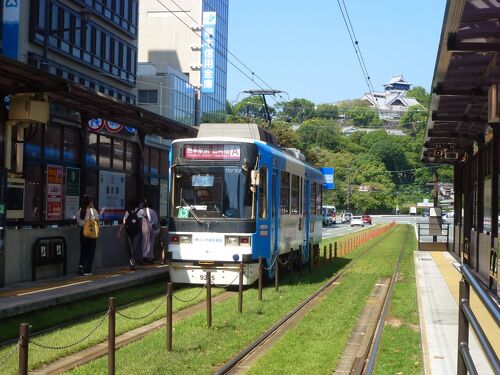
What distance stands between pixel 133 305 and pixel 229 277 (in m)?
2.74

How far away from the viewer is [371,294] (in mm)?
15195

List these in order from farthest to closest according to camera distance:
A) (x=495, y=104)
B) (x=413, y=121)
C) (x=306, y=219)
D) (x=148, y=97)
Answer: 1. (x=413, y=121)
2. (x=148, y=97)
3. (x=306, y=219)
4. (x=495, y=104)

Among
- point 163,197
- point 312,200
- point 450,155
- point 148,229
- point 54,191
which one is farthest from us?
point 450,155

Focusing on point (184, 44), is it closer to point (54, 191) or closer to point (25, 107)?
point (54, 191)

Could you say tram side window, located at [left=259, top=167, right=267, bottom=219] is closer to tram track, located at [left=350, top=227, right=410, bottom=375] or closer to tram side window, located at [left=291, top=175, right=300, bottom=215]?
tram side window, located at [left=291, top=175, right=300, bottom=215]

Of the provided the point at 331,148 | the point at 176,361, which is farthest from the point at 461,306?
the point at 331,148

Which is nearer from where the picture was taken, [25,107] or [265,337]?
[265,337]

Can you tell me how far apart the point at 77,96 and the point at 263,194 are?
14.2 feet

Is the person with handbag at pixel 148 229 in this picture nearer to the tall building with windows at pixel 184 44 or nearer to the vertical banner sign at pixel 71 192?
the vertical banner sign at pixel 71 192

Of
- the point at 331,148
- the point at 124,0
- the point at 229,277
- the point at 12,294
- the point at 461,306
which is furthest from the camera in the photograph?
the point at 331,148

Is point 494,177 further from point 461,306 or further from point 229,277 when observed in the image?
point 461,306

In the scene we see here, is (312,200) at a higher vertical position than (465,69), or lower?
lower

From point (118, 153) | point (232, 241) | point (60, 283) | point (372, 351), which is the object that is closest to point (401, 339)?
point (372, 351)

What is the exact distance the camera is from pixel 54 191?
17109mm
